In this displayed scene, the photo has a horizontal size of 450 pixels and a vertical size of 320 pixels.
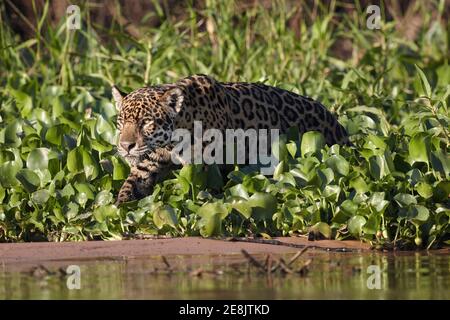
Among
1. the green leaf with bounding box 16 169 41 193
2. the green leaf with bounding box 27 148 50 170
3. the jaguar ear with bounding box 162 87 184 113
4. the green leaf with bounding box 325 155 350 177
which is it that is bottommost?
the green leaf with bounding box 16 169 41 193

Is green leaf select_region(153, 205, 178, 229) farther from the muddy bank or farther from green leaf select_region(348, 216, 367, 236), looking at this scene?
green leaf select_region(348, 216, 367, 236)

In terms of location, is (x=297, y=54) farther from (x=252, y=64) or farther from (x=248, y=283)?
(x=248, y=283)

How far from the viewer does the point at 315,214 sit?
25.7 ft

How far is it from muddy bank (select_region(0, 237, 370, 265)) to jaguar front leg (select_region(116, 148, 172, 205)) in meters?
0.88

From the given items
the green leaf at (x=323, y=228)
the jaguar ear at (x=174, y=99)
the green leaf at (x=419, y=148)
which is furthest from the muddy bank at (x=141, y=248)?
the jaguar ear at (x=174, y=99)

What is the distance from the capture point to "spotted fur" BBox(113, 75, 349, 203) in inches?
344

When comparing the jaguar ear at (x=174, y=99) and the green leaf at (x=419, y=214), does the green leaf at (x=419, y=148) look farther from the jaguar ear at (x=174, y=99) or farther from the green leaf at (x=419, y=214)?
the jaguar ear at (x=174, y=99)

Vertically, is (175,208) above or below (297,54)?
below

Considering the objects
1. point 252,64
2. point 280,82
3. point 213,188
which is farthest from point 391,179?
point 252,64

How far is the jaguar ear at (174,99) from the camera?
8.82 m

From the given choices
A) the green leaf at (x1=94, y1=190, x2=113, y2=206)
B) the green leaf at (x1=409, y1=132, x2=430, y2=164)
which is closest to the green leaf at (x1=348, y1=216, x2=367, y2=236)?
the green leaf at (x1=409, y1=132, x2=430, y2=164)

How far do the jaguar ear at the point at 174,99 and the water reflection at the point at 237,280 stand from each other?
1737 mm

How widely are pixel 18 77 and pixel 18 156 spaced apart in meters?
3.15

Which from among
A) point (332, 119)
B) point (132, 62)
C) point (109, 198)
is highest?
point (132, 62)
